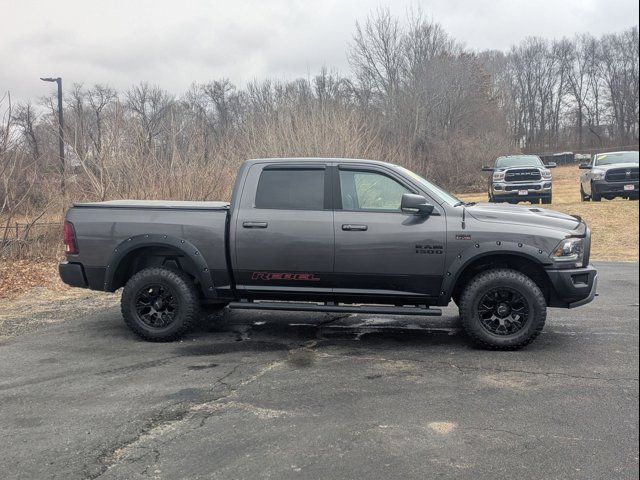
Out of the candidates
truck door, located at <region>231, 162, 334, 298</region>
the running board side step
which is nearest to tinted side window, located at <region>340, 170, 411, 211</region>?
truck door, located at <region>231, 162, 334, 298</region>

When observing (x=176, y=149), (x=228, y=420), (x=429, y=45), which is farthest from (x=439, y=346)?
(x=429, y=45)

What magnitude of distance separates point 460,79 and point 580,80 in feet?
129

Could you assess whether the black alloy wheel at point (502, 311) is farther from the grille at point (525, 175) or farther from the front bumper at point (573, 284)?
the grille at point (525, 175)

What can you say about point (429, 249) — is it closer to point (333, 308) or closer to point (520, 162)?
point (333, 308)

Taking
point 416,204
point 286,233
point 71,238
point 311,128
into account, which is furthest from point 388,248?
point 311,128

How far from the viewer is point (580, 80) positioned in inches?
112

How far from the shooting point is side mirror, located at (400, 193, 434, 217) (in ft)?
17.9

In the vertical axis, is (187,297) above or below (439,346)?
above

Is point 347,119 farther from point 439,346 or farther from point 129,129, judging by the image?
point 439,346

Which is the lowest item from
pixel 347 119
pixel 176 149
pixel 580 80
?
pixel 580 80

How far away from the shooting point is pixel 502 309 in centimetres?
550

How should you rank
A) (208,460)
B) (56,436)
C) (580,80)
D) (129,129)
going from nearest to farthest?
(580,80) < (208,460) < (56,436) < (129,129)

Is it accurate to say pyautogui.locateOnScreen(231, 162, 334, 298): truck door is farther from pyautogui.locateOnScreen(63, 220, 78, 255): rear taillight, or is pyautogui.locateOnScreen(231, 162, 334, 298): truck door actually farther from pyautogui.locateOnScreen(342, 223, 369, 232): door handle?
pyautogui.locateOnScreen(63, 220, 78, 255): rear taillight

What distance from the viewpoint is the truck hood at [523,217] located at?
551cm
